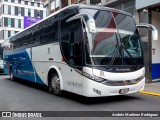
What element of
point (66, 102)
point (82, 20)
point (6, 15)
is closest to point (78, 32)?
point (82, 20)

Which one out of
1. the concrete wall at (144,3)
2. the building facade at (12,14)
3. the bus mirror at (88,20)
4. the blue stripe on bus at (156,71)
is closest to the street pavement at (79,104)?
the bus mirror at (88,20)

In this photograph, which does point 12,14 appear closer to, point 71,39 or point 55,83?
point 55,83

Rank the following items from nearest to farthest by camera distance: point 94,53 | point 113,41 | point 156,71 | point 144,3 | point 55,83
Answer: point 94,53 < point 113,41 < point 55,83 < point 144,3 < point 156,71

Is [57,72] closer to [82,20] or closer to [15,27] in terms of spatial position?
[82,20]

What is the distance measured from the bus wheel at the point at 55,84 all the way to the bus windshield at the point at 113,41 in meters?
2.35

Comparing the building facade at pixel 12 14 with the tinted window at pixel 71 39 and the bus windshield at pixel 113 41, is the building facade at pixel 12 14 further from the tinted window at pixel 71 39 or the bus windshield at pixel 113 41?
the bus windshield at pixel 113 41

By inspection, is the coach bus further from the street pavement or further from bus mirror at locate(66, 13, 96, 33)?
the street pavement

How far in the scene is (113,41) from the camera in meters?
7.75

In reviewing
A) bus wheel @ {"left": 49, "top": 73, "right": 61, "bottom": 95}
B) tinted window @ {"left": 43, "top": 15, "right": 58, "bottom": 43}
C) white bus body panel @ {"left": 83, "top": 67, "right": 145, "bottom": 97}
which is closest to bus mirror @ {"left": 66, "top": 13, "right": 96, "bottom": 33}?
tinted window @ {"left": 43, "top": 15, "right": 58, "bottom": 43}

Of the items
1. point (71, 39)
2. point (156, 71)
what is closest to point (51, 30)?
point (71, 39)

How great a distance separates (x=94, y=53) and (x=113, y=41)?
84 centimetres

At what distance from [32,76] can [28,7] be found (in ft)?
233

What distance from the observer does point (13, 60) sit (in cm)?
1611

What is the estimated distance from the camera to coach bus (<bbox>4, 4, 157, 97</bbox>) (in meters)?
7.30
